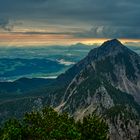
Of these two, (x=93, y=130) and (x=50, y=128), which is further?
(x=93, y=130)

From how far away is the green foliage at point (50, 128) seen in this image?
4109 inches

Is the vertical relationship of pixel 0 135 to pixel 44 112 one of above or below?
below

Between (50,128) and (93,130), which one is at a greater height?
(50,128)

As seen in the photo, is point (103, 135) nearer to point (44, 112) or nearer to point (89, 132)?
point (89, 132)

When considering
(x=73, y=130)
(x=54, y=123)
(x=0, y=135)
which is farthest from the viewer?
(x=0, y=135)

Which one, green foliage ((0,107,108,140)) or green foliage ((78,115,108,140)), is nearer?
green foliage ((0,107,108,140))

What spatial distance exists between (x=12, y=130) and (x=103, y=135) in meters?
27.6

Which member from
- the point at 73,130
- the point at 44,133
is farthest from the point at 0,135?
the point at 73,130

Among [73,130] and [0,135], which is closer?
[73,130]

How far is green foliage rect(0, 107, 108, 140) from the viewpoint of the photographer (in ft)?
342

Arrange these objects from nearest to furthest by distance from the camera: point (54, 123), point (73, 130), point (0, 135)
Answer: point (73, 130) < point (54, 123) < point (0, 135)

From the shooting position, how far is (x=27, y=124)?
375 feet

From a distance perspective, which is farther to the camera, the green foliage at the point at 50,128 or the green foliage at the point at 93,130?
the green foliage at the point at 93,130

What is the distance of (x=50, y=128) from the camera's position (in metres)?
111
